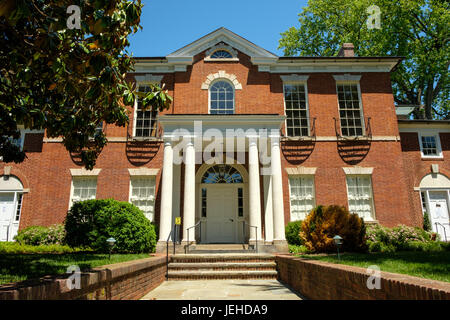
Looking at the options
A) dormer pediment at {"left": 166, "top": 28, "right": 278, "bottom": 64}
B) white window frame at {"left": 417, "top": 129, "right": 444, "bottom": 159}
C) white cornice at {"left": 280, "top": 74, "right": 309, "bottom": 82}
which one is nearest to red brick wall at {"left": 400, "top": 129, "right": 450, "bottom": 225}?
white window frame at {"left": 417, "top": 129, "right": 444, "bottom": 159}

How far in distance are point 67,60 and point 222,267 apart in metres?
7.54

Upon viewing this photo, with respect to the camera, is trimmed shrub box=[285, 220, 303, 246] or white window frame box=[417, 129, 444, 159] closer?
trimmed shrub box=[285, 220, 303, 246]

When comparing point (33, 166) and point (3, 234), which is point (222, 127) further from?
point (3, 234)

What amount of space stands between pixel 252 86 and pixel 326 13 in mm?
17812

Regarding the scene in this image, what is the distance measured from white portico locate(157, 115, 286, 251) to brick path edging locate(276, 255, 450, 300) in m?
4.30

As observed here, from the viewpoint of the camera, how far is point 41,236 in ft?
45.1

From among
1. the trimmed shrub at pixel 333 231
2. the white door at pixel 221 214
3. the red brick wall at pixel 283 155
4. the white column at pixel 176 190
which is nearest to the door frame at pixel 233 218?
the white door at pixel 221 214

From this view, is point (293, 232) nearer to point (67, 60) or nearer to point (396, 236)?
point (396, 236)

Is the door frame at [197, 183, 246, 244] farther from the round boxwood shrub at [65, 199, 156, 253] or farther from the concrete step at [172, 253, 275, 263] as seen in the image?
the concrete step at [172, 253, 275, 263]

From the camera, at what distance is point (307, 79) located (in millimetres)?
16359

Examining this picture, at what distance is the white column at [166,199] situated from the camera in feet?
40.8

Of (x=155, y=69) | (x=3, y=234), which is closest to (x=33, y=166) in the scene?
(x=3, y=234)

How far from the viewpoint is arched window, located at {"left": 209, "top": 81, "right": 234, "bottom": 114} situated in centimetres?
1580

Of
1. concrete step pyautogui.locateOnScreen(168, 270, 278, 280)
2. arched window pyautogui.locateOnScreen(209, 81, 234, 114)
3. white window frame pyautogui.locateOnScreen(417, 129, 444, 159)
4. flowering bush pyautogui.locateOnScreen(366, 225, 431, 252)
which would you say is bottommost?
concrete step pyautogui.locateOnScreen(168, 270, 278, 280)
